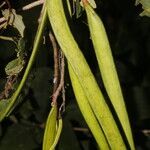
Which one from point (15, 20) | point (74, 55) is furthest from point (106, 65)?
point (15, 20)

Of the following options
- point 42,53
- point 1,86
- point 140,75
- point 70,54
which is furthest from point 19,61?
point 140,75

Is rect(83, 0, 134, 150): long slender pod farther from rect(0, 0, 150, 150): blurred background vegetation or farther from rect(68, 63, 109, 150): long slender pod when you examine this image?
rect(0, 0, 150, 150): blurred background vegetation

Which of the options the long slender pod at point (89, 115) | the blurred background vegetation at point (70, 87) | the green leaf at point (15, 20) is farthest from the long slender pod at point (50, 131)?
the blurred background vegetation at point (70, 87)

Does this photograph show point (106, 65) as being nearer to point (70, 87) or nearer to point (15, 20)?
point (15, 20)

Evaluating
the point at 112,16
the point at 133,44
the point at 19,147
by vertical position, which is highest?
the point at 112,16

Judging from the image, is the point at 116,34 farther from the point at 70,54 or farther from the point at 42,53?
the point at 70,54

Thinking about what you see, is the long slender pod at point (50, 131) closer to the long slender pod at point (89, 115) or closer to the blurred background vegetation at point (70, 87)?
the long slender pod at point (89, 115)
